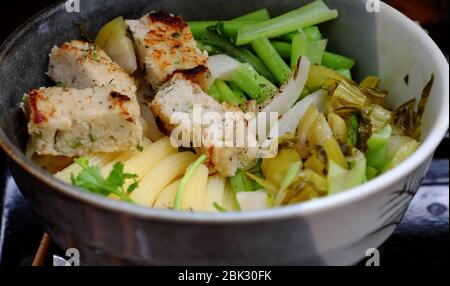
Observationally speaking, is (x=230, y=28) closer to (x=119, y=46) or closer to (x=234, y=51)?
(x=234, y=51)

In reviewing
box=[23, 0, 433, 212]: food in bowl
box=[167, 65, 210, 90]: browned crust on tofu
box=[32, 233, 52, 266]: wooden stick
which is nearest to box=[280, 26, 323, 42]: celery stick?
box=[23, 0, 433, 212]: food in bowl

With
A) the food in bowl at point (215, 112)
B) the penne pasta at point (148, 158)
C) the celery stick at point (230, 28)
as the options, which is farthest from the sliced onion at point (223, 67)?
the penne pasta at point (148, 158)

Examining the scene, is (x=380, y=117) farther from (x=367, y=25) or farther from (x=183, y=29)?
Answer: (x=183, y=29)

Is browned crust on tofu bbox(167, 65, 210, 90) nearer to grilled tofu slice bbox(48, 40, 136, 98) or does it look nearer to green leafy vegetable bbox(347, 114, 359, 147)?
grilled tofu slice bbox(48, 40, 136, 98)

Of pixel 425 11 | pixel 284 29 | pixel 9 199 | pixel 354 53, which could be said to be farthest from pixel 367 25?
pixel 425 11

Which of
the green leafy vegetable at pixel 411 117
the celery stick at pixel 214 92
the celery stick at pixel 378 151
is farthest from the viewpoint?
the celery stick at pixel 214 92

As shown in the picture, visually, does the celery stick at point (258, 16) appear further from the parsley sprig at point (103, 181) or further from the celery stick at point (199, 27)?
the parsley sprig at point (103, 181)
